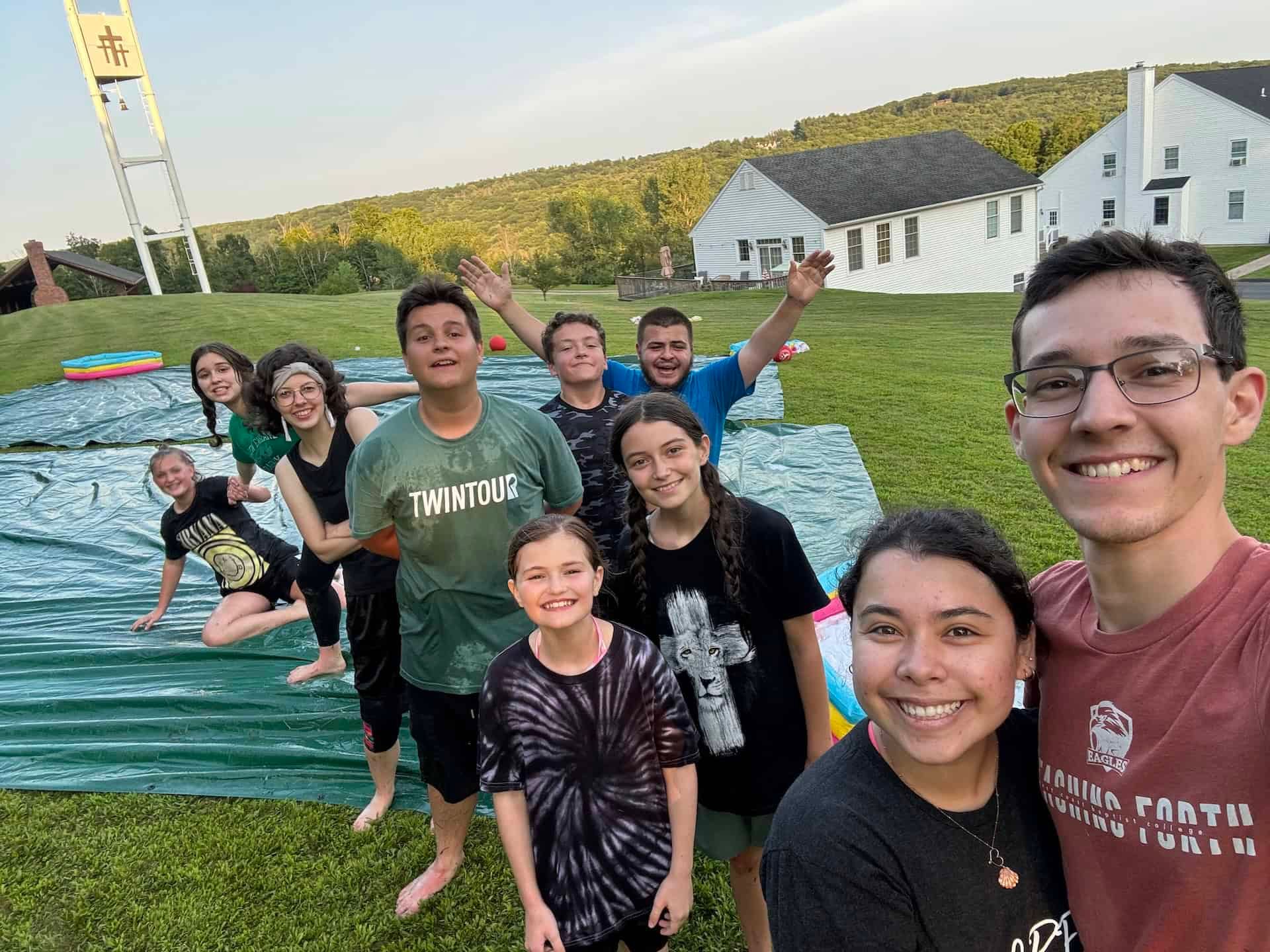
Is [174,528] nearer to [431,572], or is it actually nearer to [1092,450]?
[431,572]

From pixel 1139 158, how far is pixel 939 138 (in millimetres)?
10098

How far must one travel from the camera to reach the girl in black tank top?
3027 mm

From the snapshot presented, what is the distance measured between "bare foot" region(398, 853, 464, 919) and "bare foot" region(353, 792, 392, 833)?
421mm

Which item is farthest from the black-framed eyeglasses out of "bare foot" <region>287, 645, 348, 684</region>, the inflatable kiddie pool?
the inflatable kiddie pool

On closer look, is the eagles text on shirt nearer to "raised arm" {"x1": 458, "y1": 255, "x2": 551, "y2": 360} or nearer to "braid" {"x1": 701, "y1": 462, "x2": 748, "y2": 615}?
"braid" {"x1": 701, "y1": 462, "x2": 748, "y2": 615}

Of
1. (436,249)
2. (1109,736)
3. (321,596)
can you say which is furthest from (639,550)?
(436,249)

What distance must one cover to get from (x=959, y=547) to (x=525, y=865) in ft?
4.56

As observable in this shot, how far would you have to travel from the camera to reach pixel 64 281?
128ft

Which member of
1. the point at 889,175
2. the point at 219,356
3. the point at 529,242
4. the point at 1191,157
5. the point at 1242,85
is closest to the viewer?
the point at 219,356

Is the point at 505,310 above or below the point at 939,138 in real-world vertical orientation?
below

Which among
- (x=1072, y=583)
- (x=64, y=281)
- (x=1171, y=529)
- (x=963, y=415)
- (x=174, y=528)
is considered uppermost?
(x=64, y=281)

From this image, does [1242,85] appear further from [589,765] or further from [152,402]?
[589,765]

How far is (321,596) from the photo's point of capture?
4078 millimetres

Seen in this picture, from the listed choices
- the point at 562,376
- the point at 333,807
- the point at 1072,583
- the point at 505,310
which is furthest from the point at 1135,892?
the point at 505,310
